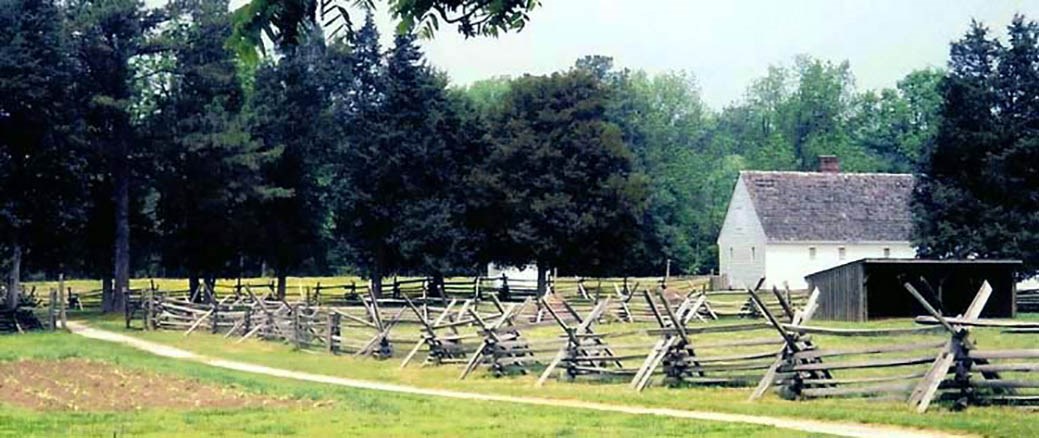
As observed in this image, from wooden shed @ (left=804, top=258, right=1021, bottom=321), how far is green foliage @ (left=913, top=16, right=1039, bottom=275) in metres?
7.78

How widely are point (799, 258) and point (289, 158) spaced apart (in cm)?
2233

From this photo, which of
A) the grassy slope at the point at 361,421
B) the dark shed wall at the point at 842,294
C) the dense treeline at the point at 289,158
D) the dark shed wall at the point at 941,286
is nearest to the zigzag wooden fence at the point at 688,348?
the grassy slope at the point at 361,421

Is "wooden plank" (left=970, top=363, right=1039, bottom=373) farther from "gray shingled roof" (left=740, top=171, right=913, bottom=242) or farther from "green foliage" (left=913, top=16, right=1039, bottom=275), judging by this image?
"gray shingled roof" (left=740, top=171, right=913, bottom=242)

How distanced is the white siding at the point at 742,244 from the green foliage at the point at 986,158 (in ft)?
35.5

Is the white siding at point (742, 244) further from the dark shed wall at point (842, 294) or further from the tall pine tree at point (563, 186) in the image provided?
the dark shed wall at point (842, 294)

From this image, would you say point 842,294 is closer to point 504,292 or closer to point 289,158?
point 504,292

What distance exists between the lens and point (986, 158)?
1882 inches

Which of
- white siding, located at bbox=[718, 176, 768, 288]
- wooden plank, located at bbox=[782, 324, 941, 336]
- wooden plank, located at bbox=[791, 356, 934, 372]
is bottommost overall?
wooden plank, located at bbox=[791, 356, 934, 372]

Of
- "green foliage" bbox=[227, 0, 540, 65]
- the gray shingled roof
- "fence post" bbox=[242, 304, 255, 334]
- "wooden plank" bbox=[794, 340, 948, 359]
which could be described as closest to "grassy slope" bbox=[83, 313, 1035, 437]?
"wooden plank" bbox=[794, 340, 948, 359]

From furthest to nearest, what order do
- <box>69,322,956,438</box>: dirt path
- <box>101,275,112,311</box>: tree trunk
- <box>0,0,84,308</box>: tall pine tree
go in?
1. <box>101,275,112,311</box>: tree trunk
2. <box>0,0,84,308</box>: tall pine tree
3. <box>69,322,956,438</box>: dirt path

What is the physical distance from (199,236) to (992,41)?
102 ft

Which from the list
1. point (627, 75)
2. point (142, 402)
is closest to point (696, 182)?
point (627, 75)

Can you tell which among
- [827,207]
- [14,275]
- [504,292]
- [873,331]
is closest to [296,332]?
[14,275]

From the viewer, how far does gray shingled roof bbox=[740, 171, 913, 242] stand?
197 ft
